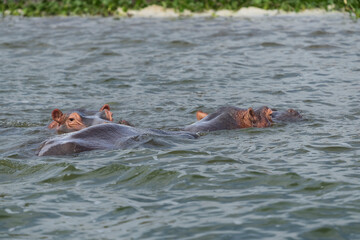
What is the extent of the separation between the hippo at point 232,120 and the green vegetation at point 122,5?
14.4 metres

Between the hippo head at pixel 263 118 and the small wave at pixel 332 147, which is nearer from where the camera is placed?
the small wave at pixel 332 147

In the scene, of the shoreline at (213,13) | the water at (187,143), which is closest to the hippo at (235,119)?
the water at (187,143)

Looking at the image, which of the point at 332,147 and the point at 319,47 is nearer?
the point at 332,147

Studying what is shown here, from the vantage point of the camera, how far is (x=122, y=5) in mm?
24219

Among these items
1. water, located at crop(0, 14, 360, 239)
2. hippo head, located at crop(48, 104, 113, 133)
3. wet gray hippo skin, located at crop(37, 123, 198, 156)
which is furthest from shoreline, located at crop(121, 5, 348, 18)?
wet gray hippo skin, located at crop(37, 123, 198, 156)

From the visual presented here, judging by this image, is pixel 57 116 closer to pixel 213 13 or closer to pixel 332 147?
pixel 332 147

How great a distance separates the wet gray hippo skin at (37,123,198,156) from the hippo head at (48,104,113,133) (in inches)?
30.4

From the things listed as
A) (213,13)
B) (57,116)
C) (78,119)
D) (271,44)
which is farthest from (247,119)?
(213,13)

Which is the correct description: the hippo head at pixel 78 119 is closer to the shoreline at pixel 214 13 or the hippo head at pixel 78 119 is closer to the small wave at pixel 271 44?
the small wave at pixel 271 44

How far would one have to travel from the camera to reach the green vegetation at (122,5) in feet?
75.9

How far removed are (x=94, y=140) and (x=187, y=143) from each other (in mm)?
1011

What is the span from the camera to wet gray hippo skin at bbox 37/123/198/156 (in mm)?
7062

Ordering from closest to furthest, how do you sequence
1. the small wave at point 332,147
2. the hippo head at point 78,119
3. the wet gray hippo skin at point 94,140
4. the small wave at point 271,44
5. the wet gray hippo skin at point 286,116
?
the wet gray hippo skin at point 94,140, the small wave at point 332,147, the hippo head at point 78,119, the wet gray hippo skin at point 286,116, the small wave at point 271,44

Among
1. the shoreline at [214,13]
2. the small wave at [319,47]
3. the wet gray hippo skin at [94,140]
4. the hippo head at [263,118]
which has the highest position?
the wet gray hippo skin at [94,140]
